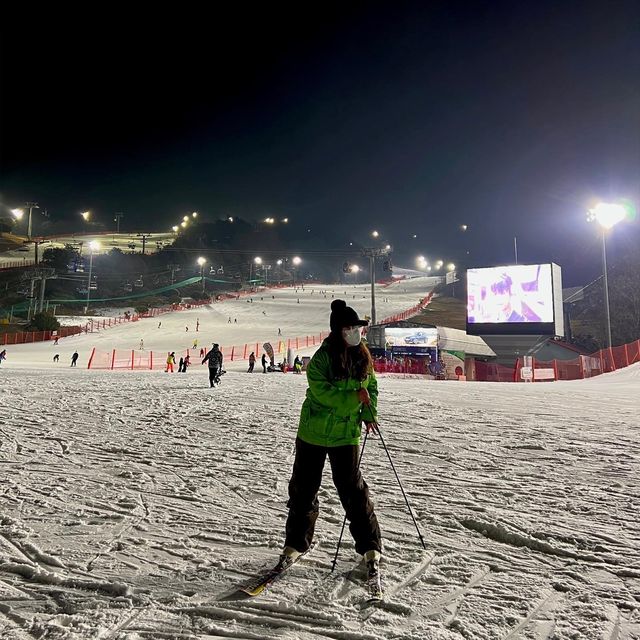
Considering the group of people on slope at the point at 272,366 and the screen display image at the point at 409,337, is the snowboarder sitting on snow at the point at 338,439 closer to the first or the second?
the group of people on slope at the point at 272,366

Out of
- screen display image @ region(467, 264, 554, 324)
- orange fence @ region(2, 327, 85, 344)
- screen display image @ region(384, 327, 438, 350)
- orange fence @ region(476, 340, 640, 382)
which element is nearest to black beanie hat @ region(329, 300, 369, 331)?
orange fence @ region(476, 340, 640, 382)

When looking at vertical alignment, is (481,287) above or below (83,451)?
above

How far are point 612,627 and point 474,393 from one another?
36.4ft

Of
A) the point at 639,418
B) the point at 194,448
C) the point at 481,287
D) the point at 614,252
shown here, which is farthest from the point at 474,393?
the point at 614,252

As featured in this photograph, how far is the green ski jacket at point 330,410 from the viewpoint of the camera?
276cm

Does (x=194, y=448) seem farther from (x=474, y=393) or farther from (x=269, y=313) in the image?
(x=269, y=313)

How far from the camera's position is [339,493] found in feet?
9.03

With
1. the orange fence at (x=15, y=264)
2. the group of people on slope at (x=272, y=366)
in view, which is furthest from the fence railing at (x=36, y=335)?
the orange fence at (x=15, y=264)

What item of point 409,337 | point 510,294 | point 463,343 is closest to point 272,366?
point 409,337

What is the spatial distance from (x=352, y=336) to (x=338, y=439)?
0.73 metres

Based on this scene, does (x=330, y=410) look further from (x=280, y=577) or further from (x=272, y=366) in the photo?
(x=272, y=366)

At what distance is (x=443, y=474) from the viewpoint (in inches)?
194

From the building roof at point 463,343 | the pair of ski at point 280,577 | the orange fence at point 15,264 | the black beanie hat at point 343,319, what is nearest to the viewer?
the pair of ski at point 280,577

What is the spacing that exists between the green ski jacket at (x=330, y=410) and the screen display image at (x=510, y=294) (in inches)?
1190
